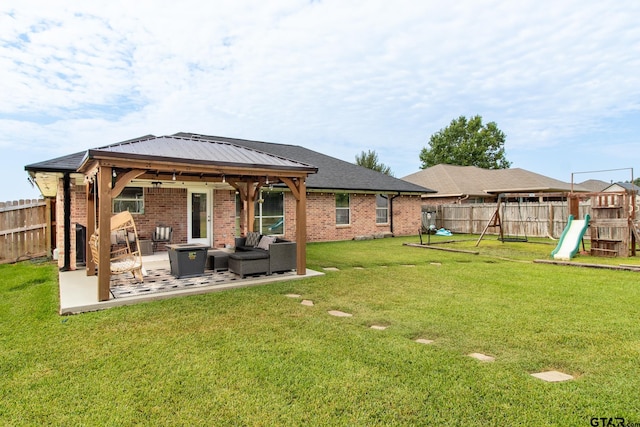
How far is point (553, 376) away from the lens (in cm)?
321

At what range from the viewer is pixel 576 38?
12.0 m

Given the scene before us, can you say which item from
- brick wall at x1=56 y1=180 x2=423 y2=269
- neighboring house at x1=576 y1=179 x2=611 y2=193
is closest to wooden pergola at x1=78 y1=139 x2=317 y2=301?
brick wall at x1=56 y1=180 x2=423 y2=269

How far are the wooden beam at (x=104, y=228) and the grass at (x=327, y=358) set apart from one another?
0.57m

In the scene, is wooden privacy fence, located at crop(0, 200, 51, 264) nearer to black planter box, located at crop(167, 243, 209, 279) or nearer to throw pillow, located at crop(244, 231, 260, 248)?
black planter box, located at crop(167, 243, 209, 279)

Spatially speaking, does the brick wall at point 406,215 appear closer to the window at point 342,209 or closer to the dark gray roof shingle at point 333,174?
the dark gray roof shingle at point 333,174

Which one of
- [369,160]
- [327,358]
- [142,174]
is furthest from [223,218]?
[369,160]

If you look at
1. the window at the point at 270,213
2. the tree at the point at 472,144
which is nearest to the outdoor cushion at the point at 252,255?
the window at the point at 270,213

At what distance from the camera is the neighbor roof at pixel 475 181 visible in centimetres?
2411

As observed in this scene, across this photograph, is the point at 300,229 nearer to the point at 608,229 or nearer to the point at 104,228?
the point at 104,228

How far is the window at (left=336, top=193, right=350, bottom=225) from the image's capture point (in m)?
16.4

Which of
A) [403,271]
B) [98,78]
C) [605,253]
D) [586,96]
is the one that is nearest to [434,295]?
[403,271]

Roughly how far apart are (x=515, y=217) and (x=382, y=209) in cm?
661

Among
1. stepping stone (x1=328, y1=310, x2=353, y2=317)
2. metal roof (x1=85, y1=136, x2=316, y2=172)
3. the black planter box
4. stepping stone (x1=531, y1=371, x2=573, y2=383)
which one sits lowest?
stepping stone (x1=531, y1=371, x2=573, y2=383)

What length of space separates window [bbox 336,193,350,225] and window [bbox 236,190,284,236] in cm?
285
